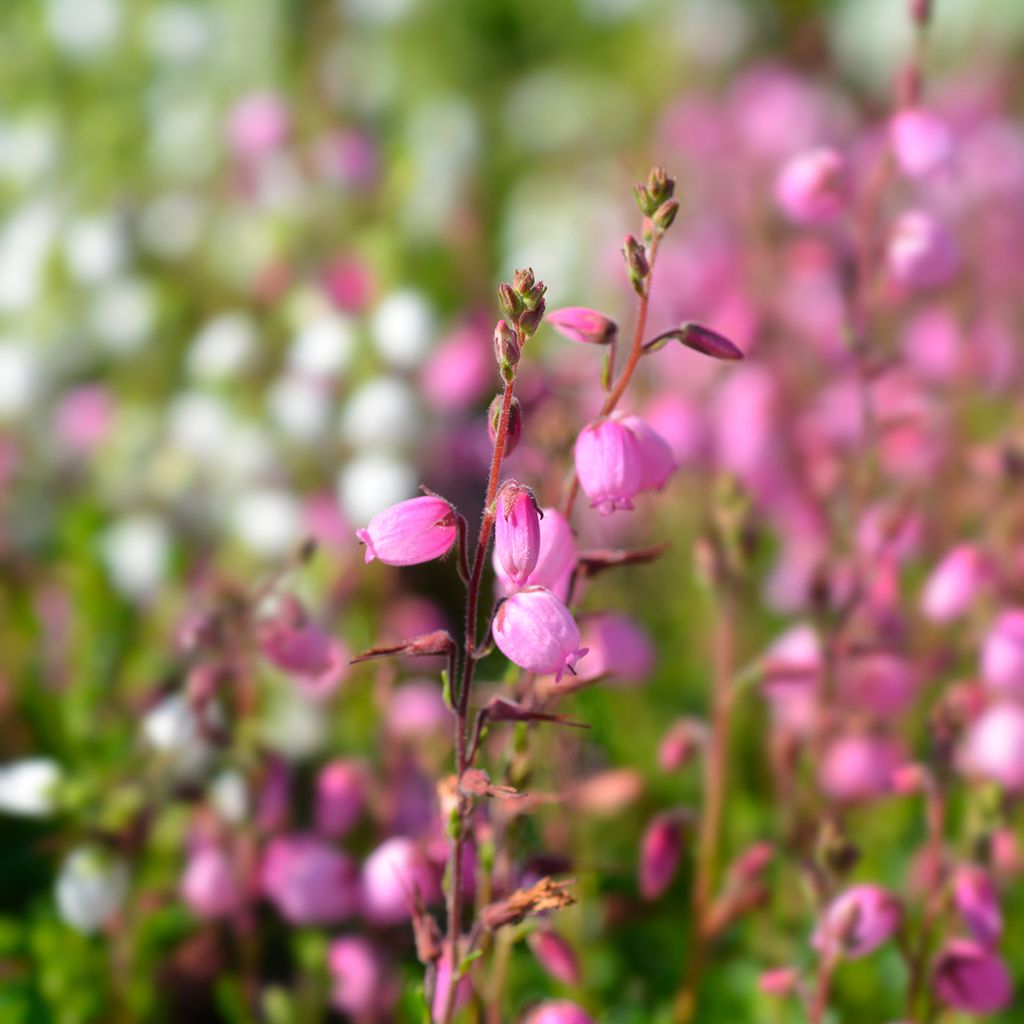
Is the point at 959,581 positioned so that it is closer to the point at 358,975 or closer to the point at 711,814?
the point at 711,814

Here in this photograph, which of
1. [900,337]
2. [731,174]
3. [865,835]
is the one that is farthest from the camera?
[731,174]

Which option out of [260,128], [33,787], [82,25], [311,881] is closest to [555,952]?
[311,881]

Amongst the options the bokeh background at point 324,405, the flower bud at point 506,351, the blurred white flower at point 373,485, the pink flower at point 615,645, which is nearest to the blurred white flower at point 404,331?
Result: the bokeh background at point 324,405

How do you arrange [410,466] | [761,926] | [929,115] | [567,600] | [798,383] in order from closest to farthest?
1. [567,600]
2. [929,115]
3. [761,926]
4. [410,466]
5. [798,383]

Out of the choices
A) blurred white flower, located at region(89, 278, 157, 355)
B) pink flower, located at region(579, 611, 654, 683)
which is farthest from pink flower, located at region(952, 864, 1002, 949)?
blurred white flower, located at region(89, 278, 157, 355)

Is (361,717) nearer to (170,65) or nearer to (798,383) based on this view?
(798,383)

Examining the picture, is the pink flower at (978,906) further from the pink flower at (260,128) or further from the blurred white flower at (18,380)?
the pink flower at (260,128)

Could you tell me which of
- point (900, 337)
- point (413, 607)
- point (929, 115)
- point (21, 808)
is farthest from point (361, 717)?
point (900, 337)
